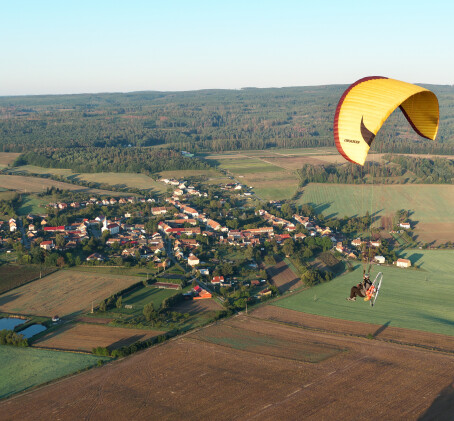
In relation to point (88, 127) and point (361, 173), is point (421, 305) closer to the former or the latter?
point (361, 173)

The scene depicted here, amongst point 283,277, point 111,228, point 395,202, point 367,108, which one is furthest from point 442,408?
point 395,202

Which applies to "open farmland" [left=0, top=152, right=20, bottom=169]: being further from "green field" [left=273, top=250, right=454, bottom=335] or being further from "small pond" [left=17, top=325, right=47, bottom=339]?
"green field" [left=273, top=250, right=454, bottom=335]

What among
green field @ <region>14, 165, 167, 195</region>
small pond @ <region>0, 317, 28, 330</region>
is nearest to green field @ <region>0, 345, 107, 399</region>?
small pond @ <region>0, 317, 28, 330</region>

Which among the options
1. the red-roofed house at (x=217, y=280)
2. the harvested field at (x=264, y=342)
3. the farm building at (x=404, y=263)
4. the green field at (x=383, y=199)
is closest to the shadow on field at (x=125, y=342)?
the harvested field at (x=264, y=342)

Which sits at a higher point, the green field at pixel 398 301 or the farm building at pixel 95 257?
the farm building at pixel 95 257

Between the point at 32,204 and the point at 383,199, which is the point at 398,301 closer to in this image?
the point at 383,199

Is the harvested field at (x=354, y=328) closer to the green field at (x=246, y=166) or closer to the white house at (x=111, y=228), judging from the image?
the white house at (x=111, y=228)
